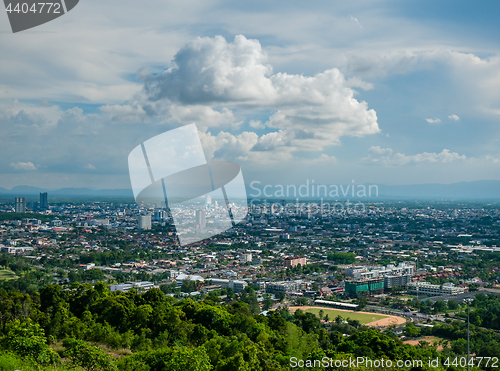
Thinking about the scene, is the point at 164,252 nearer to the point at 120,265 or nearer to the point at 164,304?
the point at 120,265

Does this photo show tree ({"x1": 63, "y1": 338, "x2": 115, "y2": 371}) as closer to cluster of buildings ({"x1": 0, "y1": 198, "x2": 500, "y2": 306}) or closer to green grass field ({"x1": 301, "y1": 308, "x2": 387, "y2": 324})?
cluster of buildings ({"x1": 0, "y1": 198, "x2": 500, "y2": 306})

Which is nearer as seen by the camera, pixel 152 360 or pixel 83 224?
pixel 152 360

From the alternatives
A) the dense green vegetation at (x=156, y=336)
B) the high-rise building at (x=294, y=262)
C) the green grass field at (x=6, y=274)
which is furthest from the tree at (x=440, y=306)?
the green grass field at (x=6, y=274)

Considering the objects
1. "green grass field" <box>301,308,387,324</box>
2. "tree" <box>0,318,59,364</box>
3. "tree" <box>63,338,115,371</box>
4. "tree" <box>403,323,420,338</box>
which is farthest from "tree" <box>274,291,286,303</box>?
"tree" <box>0,318,59,364</box>

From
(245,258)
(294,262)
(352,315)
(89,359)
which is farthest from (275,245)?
(89,359)

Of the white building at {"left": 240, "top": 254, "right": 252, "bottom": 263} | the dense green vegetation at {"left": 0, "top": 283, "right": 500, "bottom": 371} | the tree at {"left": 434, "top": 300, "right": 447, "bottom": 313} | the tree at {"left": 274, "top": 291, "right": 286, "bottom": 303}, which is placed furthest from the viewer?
the white building at {"left": 240, "top": 254, "right": 252, "bottom": 263}

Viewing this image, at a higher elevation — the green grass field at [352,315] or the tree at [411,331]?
the tree at [411,331]

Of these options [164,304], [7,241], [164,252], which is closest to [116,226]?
[7,241]

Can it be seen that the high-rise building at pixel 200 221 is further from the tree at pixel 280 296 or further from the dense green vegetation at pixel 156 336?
the dense green vegetation at pixel 156 336
